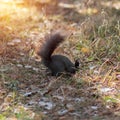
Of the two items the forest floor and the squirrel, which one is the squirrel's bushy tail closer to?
the squirrel

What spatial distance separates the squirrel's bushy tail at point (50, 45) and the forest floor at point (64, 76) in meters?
0.33

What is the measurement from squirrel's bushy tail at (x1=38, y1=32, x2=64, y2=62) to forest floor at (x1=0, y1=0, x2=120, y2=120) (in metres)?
0.33

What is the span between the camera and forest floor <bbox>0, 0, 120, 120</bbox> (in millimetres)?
5133

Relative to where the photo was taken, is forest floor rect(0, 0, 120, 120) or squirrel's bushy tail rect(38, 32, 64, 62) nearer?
forest floor rect(0, 0, 120, 120)

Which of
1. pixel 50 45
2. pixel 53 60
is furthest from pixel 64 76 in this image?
pixel 50 45

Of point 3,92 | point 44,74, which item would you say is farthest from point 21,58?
point 3,92

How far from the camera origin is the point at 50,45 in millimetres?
5918

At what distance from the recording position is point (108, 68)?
638 centimetres

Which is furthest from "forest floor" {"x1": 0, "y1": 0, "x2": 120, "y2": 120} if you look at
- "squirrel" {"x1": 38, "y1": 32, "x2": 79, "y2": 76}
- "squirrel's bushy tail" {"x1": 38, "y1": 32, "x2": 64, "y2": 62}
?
"squirrel's bushy tail" {"x1": 38, "y1": 32, "x2": 64, "y2": 62}

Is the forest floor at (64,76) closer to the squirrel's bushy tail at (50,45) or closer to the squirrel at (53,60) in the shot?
the squirrel at (53,60)

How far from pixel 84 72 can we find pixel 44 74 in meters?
0.58

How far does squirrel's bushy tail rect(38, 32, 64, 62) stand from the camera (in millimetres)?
5828

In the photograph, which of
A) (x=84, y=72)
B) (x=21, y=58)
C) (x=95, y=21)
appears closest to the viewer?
(x=84, y=72)

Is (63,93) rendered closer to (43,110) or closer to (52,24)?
(43,110)
